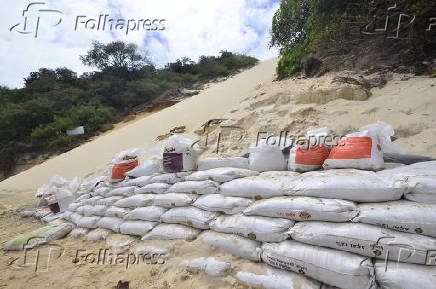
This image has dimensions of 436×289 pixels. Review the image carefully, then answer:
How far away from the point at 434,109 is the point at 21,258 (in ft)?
16.2

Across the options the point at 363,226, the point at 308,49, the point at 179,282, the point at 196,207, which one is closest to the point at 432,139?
the point at 363,226

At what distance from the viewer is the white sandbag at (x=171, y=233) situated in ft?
7.52

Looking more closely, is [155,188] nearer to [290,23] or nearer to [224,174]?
[224,174]

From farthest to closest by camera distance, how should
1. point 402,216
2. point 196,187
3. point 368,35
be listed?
1. point 368,35
2. point 196,187
3. point 402,216

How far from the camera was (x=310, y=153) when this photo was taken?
2.11m

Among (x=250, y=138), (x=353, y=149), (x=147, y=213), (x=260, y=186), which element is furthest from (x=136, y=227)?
(x=353, y=149)

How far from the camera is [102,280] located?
2.13 metres

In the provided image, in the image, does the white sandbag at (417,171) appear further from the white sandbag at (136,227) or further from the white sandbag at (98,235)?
the white sandbag at (98,235)

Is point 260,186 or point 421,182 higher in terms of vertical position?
point 421,182

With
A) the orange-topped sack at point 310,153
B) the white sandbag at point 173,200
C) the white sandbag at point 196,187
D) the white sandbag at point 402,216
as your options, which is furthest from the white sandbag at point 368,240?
the white sandbag at point 173,200

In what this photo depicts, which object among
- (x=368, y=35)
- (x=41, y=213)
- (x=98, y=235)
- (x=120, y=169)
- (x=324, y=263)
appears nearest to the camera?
(x=324, y=263)

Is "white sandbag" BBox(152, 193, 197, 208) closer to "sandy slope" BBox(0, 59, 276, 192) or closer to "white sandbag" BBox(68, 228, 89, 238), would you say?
"white sandbag" BBox(68, 228, 89, 238)

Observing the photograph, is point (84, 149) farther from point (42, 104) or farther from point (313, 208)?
point (313, 208)

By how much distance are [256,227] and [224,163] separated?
878 mm
